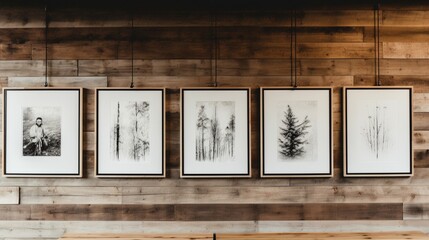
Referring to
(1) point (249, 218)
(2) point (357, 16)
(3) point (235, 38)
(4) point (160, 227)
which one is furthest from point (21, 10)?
(2) point (357, 16)

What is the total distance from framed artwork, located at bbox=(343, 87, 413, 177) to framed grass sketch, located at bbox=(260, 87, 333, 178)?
15cm

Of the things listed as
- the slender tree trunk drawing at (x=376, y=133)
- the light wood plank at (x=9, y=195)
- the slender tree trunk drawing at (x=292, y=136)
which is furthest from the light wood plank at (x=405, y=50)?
the light wood plank at (x=9, y=195)

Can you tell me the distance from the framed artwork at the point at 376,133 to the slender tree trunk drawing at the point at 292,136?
303mm

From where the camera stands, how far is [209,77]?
289 centimetres

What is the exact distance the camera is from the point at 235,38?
2900 mm

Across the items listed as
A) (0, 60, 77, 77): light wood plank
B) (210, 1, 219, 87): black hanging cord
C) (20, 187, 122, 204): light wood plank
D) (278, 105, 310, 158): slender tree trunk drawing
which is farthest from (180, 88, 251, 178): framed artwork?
(0, 60, 77, 77): light wood plank

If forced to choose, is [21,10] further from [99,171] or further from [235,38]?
[235,38]

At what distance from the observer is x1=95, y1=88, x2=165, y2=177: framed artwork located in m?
2.84

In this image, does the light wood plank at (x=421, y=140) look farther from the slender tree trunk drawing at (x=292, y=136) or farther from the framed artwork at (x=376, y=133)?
the slender tree trunk drawing at (x=292, y=136)

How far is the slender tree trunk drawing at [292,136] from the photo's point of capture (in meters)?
2.85

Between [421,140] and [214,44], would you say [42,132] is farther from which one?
[421,140]

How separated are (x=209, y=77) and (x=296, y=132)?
0.75 m

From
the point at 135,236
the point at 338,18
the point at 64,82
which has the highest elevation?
the point at 338,18

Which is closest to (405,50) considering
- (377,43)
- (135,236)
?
(377,43)
